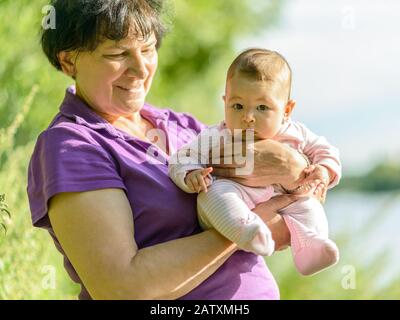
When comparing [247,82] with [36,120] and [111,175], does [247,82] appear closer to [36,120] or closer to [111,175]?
[111,175]

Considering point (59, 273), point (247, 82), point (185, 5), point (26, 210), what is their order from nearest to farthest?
point (247, 82)
point (26, 210)
point (59, 273)
point (185, 5)

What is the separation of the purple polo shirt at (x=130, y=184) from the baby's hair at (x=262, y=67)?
0.35 m

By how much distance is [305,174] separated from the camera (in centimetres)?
220

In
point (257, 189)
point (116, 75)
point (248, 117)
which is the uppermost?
point (116, 75)

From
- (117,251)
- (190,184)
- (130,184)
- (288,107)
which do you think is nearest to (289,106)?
(288,107)

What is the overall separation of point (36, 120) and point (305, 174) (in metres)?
2.12

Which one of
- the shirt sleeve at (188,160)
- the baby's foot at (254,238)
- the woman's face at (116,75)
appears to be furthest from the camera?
the woman's face at (116,75)

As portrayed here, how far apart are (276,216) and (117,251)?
0.43m

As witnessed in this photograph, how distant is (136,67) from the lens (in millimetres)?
2279

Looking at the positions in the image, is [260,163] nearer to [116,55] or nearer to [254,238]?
[254,238]

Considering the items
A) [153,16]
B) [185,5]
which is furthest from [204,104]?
[153,16]

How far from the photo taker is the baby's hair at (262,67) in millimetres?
2117

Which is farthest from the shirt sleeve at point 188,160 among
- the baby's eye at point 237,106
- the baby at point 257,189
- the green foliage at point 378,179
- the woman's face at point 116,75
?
the green foliage at point 378,179

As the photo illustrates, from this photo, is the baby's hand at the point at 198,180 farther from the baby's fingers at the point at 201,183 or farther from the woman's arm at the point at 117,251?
the woman's arm at the point at 117,251
